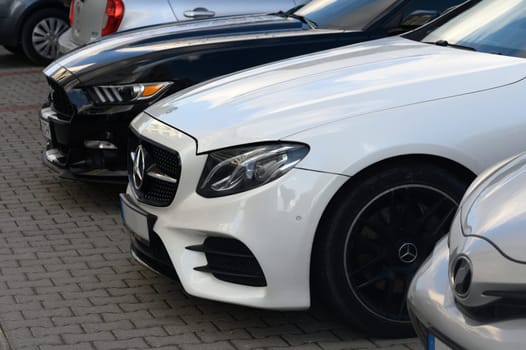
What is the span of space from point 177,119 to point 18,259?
5.35 ft

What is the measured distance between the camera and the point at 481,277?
264cm

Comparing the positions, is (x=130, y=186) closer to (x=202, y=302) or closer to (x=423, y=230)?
(x=202, y=302)

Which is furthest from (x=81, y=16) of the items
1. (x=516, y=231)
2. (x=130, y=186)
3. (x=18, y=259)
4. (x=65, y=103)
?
(x=516, y=231)

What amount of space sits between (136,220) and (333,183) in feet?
3.36

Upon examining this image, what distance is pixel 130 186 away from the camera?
4996 millimetres

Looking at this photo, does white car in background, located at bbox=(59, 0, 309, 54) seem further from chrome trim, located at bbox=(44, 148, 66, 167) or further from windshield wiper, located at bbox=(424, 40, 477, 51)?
windshield wiper, located at bbox=(424, 40, 477, 51)

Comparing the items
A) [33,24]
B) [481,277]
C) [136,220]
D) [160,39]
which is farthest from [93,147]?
[33,24]

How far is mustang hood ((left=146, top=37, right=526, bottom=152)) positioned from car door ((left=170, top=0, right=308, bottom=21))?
3.79 m

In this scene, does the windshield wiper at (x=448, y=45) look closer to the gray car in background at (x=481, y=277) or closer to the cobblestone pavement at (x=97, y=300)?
the cobblestone pavement at (x=97, y=300)

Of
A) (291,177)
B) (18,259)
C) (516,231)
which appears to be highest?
(516,231)

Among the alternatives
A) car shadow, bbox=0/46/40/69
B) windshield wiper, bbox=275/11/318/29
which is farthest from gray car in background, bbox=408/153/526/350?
car shadow, bbox=0/46/40/69

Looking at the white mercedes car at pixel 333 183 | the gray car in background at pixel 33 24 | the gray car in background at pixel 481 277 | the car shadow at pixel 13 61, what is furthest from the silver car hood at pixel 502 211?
the car shadow at pixel 13 61

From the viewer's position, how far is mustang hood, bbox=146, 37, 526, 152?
436cm

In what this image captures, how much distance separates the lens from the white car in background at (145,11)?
8875 millimetres
